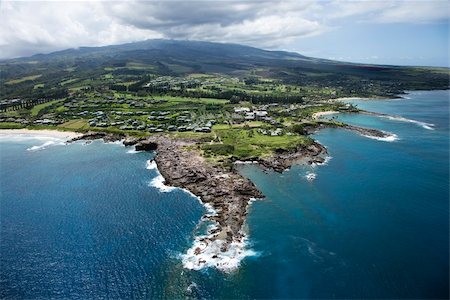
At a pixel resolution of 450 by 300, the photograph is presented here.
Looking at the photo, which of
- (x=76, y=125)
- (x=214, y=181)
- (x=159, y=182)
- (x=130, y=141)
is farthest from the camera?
(x=76, y=125)

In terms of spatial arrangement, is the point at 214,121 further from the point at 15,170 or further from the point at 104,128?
the point at 15,170

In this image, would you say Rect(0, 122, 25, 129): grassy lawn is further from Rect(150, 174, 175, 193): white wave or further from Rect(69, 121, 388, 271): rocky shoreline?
Rect(150, 174, 175, 193): white wave

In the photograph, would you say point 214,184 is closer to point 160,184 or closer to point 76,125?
point 160,184

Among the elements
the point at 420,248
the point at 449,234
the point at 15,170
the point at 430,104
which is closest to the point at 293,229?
the point at 420,248

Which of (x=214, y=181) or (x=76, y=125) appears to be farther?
(x=76, y=125)

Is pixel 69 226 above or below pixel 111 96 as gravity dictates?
below

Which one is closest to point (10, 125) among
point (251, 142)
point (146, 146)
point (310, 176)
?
point (146, 146)

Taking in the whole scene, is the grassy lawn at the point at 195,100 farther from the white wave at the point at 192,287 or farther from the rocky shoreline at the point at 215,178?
the white wave at the point at 192,287
